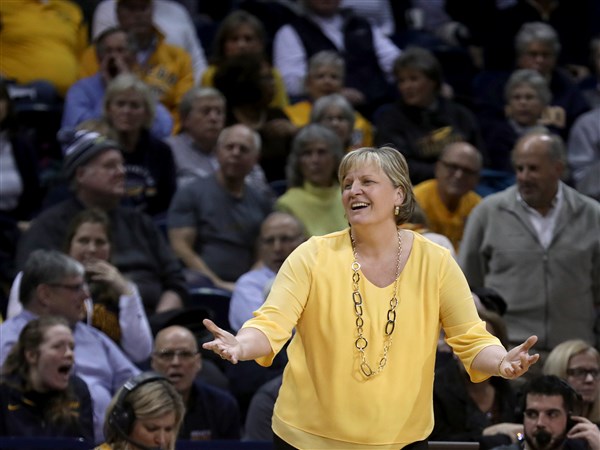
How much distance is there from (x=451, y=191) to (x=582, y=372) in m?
2.31

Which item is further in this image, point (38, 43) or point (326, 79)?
point (326, 79)

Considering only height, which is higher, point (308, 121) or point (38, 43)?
point (38, 43)

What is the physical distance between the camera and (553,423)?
5285 mm

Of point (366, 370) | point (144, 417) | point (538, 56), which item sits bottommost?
point (144, 417)

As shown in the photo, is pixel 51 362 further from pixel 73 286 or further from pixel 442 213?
pixel 442 213

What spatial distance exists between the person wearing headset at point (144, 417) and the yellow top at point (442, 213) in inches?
126

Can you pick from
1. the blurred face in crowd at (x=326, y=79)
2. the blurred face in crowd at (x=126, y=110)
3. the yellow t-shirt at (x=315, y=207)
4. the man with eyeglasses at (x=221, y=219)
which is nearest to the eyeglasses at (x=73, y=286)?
the man with eyeglasses at (x=221, y=219)

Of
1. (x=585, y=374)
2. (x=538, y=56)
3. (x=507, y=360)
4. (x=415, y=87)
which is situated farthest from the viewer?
(x=538, y=56)

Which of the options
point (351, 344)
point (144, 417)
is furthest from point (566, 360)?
point (351, 344)

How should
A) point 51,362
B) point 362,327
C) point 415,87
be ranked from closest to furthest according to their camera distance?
point 362,327, point 51,362, point 415,87

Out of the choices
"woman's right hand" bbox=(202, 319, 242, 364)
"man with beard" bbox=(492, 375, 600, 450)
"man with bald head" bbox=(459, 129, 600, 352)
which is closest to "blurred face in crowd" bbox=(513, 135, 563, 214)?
"man with bald head" bbox=(459, 129, 600, 352)

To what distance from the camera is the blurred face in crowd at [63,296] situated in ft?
20.8

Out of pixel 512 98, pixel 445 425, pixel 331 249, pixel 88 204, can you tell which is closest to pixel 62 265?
pixel 88 204

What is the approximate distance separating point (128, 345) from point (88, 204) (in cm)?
102
